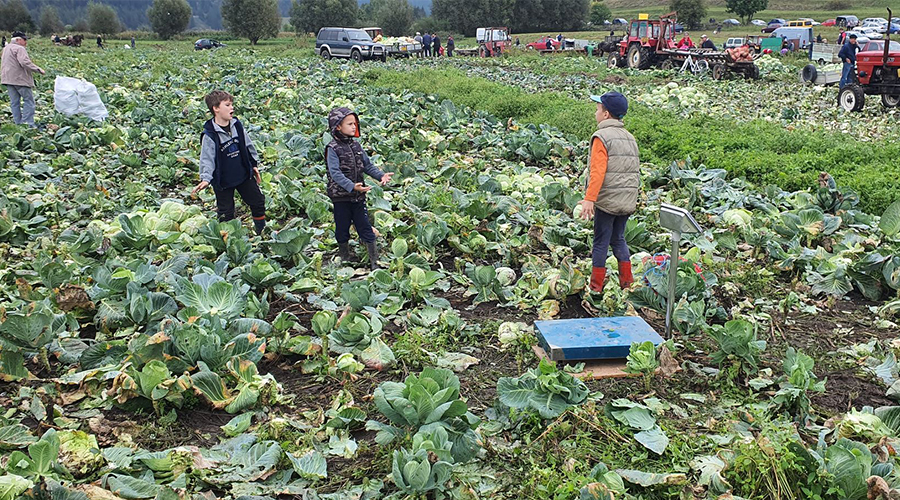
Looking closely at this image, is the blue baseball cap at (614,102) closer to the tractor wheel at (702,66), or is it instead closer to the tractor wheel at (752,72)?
the tractor wheel at (752,72)

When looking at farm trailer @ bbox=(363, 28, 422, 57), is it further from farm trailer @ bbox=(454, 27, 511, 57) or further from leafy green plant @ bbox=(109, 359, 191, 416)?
leafy green plant @ bbox=(109, 359, 191, 416)

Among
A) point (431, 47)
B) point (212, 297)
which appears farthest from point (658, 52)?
point (212, 297)

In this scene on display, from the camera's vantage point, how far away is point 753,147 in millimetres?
9625

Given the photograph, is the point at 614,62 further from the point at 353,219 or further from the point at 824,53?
the point at 353,219

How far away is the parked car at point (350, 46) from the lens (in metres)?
32.8

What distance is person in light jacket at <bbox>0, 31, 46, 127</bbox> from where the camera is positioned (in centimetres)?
1091

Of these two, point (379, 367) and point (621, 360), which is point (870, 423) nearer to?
point (621, 360)

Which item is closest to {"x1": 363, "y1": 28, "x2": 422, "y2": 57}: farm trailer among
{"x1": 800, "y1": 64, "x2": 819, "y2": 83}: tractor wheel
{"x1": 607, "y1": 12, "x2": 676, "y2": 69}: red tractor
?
{"x1": 607, "y1": 12, "x2": 676, "y2": 69}: red tractor

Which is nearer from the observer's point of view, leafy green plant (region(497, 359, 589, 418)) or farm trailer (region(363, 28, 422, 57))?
leafy green plant (region(497, 359, 589, 418))

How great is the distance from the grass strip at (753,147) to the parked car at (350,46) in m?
19.6

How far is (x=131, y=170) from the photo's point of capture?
952 centimetres

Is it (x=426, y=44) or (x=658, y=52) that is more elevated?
(x=426, y=44)

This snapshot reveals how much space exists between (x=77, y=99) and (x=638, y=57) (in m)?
20.2

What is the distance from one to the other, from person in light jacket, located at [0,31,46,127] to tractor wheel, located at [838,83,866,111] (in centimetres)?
1482
